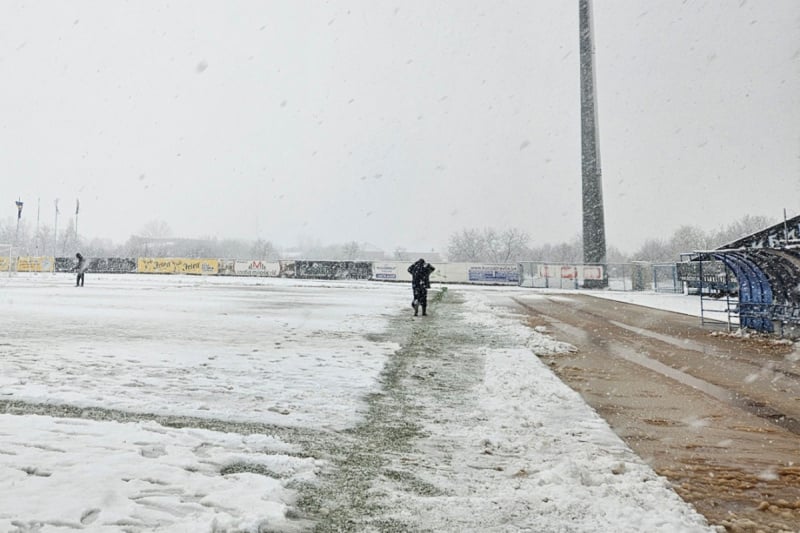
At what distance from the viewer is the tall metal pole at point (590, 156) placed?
42.1 metres

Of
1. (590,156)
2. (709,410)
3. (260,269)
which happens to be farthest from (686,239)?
(709,410)

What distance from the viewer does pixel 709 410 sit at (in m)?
5.61

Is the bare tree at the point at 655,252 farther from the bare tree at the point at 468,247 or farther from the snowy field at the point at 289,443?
the snowy field at the point at 289,443

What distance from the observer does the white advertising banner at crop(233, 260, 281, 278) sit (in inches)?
1898

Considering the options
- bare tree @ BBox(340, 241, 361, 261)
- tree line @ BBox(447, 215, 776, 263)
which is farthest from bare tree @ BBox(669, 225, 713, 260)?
bare tree @ BBox(340, 241, 361, 261)

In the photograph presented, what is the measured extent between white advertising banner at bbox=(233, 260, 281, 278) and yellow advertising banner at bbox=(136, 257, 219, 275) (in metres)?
2.89

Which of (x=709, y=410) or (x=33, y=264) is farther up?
(x=33, y=264)

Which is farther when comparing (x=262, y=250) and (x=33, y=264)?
(x=262, y=250)

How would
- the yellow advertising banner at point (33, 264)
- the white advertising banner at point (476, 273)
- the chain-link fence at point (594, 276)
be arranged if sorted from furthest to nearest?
the yellow advertising banner at point (33, 264), the white advertising banner at point (476, 273), the chain-link fence at point (594, 276)

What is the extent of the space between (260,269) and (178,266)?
1006cm

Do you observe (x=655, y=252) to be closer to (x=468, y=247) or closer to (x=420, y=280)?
(x=468, y=247)

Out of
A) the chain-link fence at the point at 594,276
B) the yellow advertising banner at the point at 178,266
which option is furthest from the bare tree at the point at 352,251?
the chain-link fence at the point at 594,276

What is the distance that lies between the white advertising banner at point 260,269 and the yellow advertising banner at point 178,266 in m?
2.89

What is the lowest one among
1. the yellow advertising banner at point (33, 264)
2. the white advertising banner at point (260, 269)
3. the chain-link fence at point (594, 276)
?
the chain-link fence at point (594, 276)
